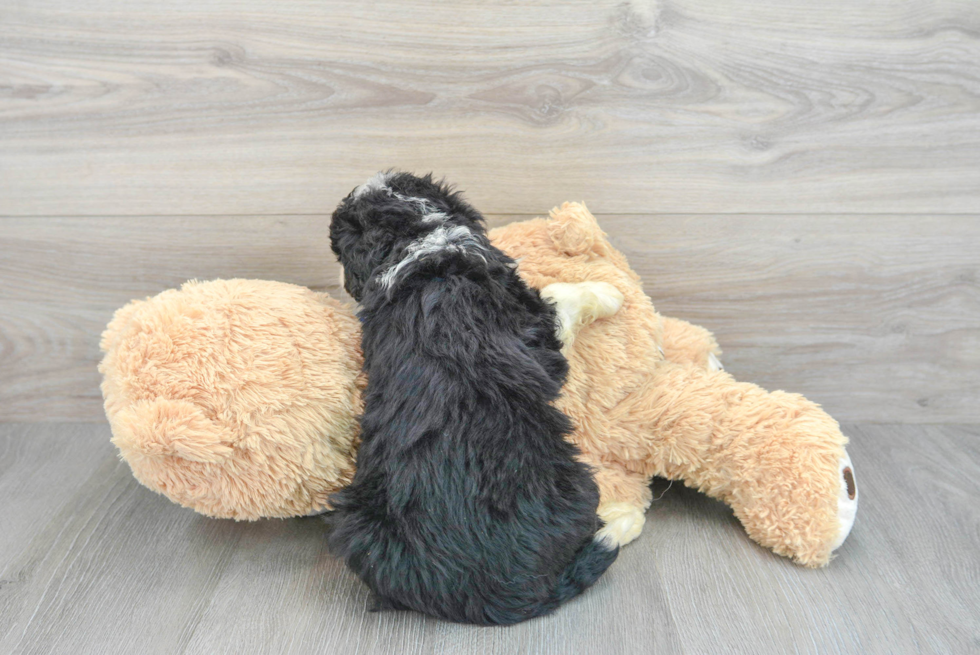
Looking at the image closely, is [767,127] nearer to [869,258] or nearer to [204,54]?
[869,258]

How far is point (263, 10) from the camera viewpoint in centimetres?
90

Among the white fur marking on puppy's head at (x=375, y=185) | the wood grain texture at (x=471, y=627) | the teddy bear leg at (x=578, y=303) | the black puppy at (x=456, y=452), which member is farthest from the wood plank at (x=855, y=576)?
the white fur marking on puppy's head at (x=375, y=185)

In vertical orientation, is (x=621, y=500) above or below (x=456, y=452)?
below

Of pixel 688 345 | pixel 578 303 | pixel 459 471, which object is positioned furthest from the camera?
pixel 688 345

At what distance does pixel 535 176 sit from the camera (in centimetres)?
96

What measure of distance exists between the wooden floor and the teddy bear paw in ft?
0.07

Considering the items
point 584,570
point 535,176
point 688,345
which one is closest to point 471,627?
point 584,570

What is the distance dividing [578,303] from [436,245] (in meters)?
0.18

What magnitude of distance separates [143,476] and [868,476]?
3.07 feet

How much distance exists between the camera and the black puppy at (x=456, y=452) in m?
0.66

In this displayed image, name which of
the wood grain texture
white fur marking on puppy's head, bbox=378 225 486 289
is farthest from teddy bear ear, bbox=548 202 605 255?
the wood grain texture

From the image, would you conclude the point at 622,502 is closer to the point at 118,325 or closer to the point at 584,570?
the point at 584,570

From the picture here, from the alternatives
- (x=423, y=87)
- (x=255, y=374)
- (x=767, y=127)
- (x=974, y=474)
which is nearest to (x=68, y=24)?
(x=423, y=87)

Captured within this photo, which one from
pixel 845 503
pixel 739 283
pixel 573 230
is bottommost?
pixel 845 503
